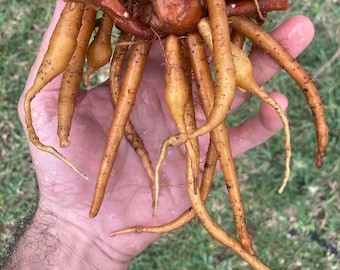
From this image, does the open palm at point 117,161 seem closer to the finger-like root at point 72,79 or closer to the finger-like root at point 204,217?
the finger-like root at point 72,79

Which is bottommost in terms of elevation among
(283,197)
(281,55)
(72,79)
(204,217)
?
(283,197)

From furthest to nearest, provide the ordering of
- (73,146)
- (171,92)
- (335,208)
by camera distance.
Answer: (335,208) < (73,146) < (171,92)

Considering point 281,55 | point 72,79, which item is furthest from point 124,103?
point 281,55

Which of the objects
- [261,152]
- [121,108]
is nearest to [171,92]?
[121,108]

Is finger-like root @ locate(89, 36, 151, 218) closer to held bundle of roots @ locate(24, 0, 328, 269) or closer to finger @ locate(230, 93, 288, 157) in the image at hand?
held bundle of roots @ locate(24, 0, 328, 269)

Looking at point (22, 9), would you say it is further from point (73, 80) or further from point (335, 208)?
point (335, 208)

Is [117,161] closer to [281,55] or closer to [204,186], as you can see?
[204,186]

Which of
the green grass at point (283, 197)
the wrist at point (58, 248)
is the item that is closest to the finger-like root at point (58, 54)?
the wrist at point (58, 248)
